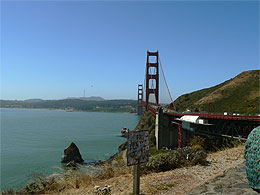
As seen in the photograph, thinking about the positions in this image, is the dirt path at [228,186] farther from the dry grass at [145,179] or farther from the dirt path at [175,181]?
the dry grass at [145,179]

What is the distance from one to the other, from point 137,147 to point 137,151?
3.3 inches

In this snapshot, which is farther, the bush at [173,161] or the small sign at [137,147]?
the bush at [173,161]

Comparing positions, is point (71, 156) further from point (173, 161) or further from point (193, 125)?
point (173, 161)

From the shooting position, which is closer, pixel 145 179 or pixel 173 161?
pixel 145 179

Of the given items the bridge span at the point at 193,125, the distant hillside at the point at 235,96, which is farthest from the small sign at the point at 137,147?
the distant hillside at the point at 235,96

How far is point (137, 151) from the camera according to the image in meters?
4.76

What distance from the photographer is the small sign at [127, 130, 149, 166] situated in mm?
4617

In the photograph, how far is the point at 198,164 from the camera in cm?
716

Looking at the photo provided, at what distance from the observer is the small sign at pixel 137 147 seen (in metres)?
4.62

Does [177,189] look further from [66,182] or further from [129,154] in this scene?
[66,182]

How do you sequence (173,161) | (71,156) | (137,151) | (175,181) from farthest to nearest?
(71,156) < (173,161) < (175,181) < (137,151)

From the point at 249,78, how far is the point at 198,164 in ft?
208

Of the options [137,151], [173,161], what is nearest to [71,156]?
[173,161]

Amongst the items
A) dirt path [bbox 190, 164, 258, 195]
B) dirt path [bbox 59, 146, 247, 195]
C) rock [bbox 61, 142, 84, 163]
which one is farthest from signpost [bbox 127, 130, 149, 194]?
rock [bbox 61, 142, 84, 163]
